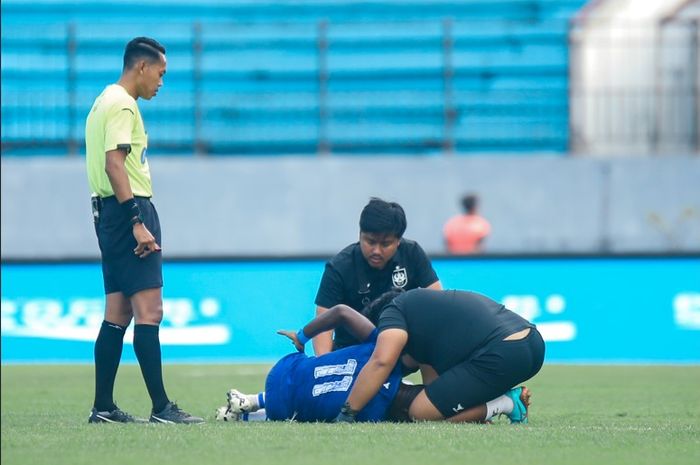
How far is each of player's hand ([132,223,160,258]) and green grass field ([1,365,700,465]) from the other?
0.90 meters

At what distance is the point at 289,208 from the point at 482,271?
3.94 metres

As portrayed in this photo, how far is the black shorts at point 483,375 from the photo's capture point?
703 centimetres

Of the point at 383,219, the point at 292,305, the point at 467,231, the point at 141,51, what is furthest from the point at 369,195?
the point at 141,51

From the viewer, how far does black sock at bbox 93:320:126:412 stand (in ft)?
23.7

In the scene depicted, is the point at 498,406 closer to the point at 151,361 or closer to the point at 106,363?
the point at 151,361

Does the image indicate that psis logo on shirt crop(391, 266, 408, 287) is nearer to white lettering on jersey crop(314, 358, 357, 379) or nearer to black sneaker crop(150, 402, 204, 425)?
white lettering on jersey crop(314, 358, 357, 379)

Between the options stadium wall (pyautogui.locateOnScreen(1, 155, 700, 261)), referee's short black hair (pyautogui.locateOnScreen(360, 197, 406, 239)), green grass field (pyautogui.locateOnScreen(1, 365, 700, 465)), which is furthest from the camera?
stadium wall (pyautogui.locateOnScreen(1, 155, 700, 261))

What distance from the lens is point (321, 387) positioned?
721cm

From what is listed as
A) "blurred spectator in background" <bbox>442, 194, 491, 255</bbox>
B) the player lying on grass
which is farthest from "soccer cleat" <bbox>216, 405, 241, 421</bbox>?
"blurred spectator in background" <bbox>442, 194, 491, 255</bbox>

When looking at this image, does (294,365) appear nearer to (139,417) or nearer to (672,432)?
(139,417)

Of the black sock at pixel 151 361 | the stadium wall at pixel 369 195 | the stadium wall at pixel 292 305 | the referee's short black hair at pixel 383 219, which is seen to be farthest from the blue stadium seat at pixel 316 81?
the black sock at pixel 151 361

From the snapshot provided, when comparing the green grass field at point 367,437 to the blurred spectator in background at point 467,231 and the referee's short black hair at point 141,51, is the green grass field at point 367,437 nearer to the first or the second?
the referee's short black hair at point 141,51

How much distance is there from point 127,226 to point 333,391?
53.7 inches

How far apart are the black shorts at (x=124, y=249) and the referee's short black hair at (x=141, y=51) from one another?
A: 0.74 m
